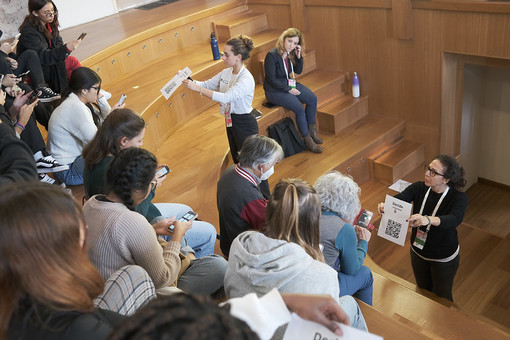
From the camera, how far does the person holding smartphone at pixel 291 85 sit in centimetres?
464

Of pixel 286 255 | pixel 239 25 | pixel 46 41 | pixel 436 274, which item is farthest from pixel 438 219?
pixel 239 25

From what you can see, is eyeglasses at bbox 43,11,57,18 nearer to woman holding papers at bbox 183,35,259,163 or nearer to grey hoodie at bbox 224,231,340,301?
woman holding papers at bbox 183,35,259,163

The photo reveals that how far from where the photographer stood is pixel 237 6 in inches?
252

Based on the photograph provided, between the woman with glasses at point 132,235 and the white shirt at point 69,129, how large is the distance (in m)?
1.25

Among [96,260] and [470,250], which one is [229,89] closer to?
[96,260]

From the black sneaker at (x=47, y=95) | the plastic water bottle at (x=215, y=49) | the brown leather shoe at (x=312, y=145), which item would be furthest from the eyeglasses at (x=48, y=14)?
the brown leather shoe at (x=312, y=145)

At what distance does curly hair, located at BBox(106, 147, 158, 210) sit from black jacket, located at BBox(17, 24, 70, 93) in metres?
2.31

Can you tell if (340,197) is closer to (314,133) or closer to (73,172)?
(73,172)

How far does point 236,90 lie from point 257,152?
1.21 metres

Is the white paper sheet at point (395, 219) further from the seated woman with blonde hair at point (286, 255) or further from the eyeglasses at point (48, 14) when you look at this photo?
the eyeglasses at point (48, 14)

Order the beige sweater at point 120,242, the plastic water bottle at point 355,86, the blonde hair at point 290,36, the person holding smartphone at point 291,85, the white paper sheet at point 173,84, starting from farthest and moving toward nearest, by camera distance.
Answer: the plastic water bottle at point 355,86
the person holding smartphone at point 291,85
the blonde hair at point 290,36
the white paper sheet at point 173,84
the beige sweater at point 120,242

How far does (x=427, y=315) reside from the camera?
9.21 ft

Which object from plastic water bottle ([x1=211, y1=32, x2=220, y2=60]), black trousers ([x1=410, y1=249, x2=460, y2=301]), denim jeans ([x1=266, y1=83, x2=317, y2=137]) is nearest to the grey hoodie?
black trousers ([x1=410, y1=249, x2=460, y2=301])

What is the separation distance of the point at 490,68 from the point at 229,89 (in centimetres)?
353
